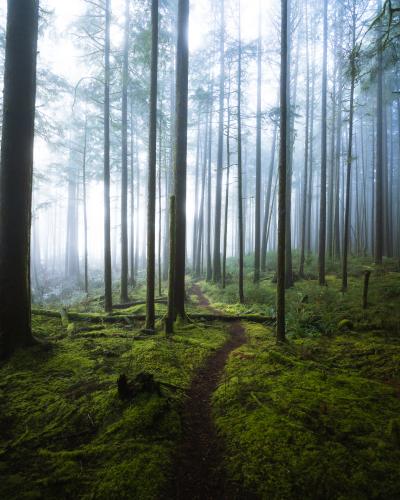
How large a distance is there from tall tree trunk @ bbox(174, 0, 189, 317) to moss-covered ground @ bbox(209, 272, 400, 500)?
111 inches

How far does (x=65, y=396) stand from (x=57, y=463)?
126 cm

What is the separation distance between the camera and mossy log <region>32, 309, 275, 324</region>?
775 centimetres

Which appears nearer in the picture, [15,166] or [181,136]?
[15,166]

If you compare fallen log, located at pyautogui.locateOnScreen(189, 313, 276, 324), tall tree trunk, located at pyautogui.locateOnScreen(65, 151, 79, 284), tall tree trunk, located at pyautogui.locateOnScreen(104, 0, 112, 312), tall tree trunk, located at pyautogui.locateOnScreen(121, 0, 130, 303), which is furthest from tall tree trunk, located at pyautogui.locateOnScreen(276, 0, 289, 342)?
tall tree trunk, located at pyautogui.locateOnScreen(65, 151, 79, 284)

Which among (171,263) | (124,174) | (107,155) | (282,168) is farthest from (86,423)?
(124,174)

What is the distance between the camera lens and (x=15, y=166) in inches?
184

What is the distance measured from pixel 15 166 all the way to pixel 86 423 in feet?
15.1

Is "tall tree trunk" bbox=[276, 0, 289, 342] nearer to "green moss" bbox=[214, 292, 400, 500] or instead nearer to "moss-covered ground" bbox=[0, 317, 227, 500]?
"green moss" bbox=[214, 292, 400, 500]

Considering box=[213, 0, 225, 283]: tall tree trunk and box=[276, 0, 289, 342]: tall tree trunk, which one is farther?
box=[213, 0, 225, 283]: tall tree trunk

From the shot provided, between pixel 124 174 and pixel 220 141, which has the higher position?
pixel 220 141

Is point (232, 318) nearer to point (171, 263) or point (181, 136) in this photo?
point (171, 263)

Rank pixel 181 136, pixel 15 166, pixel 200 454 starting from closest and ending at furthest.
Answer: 1. pixel 200 454
2. pixel 15 166
3. pixel 181 136

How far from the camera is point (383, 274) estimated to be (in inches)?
465

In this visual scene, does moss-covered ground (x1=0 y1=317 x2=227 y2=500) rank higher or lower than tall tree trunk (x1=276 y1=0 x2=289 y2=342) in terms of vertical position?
lower
